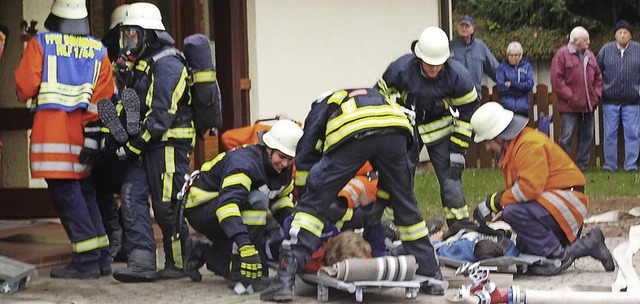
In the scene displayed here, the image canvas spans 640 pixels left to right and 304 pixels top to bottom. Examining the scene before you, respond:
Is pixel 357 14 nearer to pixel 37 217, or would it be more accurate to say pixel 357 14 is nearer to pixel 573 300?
pixel 37 217

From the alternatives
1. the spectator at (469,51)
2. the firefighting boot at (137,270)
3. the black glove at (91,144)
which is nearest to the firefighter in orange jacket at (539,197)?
the firefighting boot at (137,270)

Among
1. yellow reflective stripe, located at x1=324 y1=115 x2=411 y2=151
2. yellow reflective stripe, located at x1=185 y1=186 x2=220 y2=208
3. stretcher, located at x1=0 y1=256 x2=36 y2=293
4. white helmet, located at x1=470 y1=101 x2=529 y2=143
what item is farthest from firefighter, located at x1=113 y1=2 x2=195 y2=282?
white helmet, located at x1=470 y1=101 x2=529 y2=143

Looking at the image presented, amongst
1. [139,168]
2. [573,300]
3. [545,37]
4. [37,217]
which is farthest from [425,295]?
[545,37]

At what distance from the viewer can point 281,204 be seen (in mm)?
8461

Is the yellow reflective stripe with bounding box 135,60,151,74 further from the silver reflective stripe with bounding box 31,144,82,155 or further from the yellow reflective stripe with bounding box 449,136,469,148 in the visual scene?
the yellow reflective stripe with bounding box 449,136,469,148

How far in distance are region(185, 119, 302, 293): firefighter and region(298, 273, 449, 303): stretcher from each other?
14.7 inches

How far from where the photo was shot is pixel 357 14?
15.4m

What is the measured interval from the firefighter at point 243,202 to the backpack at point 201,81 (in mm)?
462

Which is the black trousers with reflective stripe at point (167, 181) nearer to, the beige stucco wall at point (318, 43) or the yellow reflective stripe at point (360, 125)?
the yellow reflective stripe at point (360, 125)

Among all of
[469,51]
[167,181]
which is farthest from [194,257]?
[469,51]

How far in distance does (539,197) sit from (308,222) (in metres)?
1.79

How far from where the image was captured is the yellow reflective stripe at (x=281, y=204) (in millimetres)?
8453

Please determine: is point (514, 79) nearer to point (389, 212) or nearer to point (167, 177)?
point (389, 212)

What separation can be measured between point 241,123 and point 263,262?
4.40 metres
